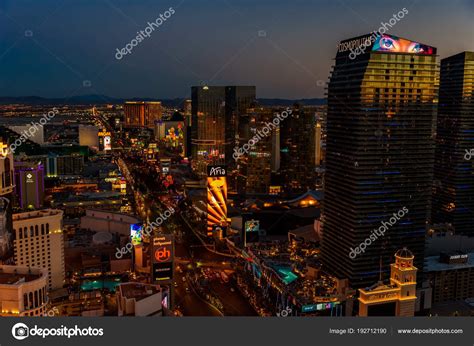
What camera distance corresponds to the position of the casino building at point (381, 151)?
914 centimetres

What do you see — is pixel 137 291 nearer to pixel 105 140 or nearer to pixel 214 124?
pixel 214 124

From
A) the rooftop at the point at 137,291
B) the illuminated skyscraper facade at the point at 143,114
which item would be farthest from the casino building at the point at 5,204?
the illuminated skyscraper facade at the point at 143,114

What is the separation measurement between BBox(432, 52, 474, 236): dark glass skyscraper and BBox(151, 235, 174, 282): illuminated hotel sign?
8.44 metres

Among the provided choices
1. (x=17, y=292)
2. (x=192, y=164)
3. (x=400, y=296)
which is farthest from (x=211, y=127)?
(x=17, y=292)

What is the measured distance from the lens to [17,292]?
5070 millimetres

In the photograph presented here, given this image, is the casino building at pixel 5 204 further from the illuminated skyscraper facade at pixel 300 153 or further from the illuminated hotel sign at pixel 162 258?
the illuminated skyscraper facade at pixel 300 153

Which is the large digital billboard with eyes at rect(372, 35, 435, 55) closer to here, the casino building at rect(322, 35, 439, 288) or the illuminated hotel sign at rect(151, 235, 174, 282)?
the casino building at rect(322, 35, 439, 288)

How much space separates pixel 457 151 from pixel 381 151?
5200 millimetres

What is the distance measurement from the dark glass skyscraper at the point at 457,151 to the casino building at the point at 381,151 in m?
4.23

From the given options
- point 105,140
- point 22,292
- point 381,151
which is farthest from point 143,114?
point 22,292

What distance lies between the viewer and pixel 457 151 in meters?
13.3

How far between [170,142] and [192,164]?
8388 millimetres

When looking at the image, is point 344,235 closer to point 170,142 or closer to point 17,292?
point 17,292

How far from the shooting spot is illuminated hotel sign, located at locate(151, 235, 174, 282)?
8641 mm
